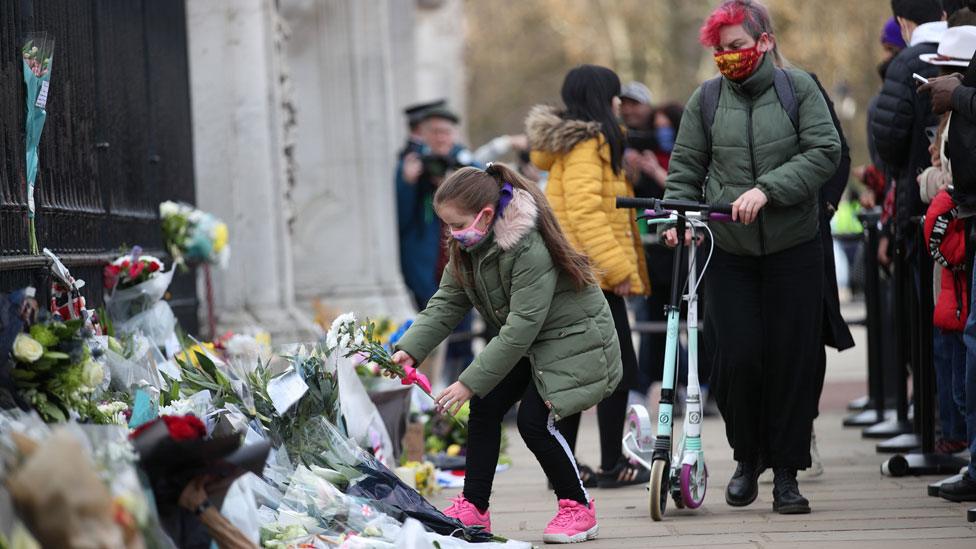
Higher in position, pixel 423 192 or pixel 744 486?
pixel 423 192

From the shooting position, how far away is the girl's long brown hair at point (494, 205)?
20.5 ft

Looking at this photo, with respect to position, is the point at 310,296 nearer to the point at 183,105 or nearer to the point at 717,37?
the point at 183,105

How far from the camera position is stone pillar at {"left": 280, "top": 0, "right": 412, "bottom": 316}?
14773 millimetres

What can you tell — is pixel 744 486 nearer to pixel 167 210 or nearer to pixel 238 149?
pixel 167 210

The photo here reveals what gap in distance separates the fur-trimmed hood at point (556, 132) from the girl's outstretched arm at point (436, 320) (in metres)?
1.68

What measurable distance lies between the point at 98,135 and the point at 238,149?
10.5 ft

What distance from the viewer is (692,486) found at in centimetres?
Result: 689

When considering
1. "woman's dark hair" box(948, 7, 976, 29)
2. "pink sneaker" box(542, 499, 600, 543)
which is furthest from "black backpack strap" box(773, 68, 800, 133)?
"pink sneaker" box(542, 499, 600, 543)

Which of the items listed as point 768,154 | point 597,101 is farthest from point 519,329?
point 597,101

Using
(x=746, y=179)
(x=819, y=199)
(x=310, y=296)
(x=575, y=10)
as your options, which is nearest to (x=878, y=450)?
(x=819, y=199)

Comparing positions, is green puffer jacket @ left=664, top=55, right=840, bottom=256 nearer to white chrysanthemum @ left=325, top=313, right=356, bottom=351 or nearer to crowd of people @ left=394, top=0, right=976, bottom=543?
crowd of people @ left=394, top=0, right=976, bottom=543

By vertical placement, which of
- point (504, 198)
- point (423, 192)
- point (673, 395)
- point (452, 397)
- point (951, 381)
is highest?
point (504, 198)

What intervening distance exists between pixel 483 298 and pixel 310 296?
8256 millimetres

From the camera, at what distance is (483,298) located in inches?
254
